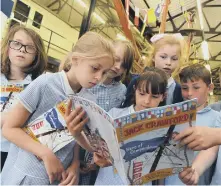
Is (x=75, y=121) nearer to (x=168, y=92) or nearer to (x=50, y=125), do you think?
(x=50, y=125)

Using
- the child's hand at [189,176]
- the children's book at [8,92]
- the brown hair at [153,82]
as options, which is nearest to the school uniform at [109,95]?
the brown hair at [153,82]

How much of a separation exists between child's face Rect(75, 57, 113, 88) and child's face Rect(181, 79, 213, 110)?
52 centimetres

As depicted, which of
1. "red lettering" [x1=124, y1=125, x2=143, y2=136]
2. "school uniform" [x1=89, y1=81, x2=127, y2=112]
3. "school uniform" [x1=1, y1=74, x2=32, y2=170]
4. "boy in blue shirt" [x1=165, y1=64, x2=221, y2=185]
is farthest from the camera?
"school uniform" [x1=89, y1=81, x2=127, y2=112]

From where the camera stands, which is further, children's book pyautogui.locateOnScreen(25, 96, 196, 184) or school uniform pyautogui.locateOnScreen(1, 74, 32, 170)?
school uniform pyautogui.locateOnScreen(1, 74, 32, 170)

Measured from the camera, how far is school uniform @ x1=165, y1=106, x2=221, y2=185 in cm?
104

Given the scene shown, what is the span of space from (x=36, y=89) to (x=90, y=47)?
27cm

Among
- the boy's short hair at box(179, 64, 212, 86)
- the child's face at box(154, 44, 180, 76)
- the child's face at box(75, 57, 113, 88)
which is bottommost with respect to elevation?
the child's face at box(75, 57, 113, 88)

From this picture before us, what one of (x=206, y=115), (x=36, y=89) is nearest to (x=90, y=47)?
(x=36, y=89)

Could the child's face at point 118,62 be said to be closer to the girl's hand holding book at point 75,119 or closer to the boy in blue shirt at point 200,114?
the boy in blue shirt at point 200,114

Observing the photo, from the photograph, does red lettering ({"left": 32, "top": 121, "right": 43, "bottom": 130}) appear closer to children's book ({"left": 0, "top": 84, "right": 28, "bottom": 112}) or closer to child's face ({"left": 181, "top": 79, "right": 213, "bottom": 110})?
children's book ({"left": 0, "top": 84, "right": 28, "bottom": 112})

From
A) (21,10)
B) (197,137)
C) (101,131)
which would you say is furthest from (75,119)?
(21,10)

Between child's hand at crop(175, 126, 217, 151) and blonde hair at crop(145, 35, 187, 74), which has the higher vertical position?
blonde hair at crop(145, 35, 187, 74)

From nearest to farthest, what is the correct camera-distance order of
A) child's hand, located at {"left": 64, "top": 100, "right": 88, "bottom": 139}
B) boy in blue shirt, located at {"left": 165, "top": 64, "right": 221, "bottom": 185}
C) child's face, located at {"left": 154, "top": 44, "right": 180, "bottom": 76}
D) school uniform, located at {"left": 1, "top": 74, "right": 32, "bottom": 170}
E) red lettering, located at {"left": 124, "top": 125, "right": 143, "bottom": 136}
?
red lettering, located at {"left": 124, "top": 125, "right": 143, "bottom": 136}, child's hand, located at {"left": 64, "top": 100, "right": 88, "bottom": 139}, boy in blue shirt, located at {"left": 165, "top": 64, "right": 221, "bottom": 185}, school uniform, located at {"left": 1, "top": 74, "right": 32, "bottom": 170}, child's face, located at {"left": 154, "top": 44, "right": 180, "bottom": 76}

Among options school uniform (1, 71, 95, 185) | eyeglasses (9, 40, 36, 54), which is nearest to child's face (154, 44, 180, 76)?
school uniform (1, 71, 95, 185)
